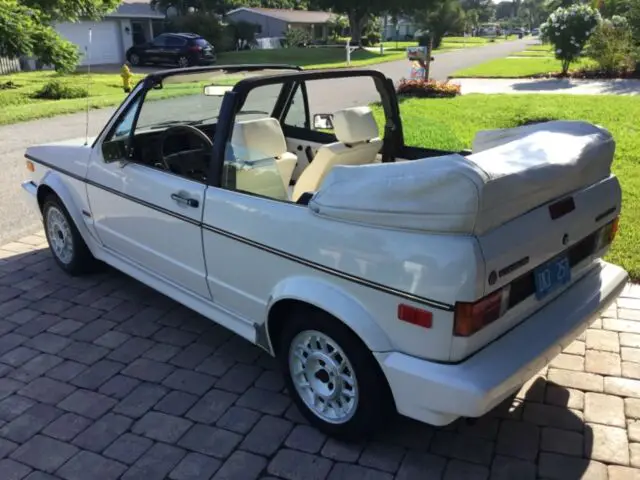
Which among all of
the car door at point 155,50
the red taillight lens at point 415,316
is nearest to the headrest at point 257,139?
the red taillight lens at point 415,316

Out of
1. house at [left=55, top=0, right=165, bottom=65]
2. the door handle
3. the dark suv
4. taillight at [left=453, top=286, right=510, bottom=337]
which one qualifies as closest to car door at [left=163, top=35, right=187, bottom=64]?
the dark suv

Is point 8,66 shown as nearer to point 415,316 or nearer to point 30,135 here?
point 30,135

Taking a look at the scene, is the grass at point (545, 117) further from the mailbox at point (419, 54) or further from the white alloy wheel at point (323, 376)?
the white alloy wheel at point (323, 376)

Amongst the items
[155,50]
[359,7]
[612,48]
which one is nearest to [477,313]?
[612,48]

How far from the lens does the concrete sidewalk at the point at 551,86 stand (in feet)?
58.3

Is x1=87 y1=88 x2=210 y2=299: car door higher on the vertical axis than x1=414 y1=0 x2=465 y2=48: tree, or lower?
lower

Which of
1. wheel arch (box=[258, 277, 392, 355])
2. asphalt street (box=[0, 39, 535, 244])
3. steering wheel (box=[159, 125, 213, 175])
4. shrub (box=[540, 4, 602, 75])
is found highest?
shrub (box=[540, 4, 602, 75])

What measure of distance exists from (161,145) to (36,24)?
61.7 feet

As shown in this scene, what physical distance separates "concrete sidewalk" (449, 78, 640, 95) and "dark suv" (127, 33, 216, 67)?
13508mm

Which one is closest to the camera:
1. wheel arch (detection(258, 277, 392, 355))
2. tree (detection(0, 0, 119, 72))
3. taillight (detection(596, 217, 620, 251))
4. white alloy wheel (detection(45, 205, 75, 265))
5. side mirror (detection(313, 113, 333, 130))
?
wheel arch (detection(258, 277, 392, 355))

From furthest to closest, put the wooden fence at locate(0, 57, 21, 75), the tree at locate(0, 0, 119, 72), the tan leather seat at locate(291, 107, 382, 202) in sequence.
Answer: the wooden fence at locate(0, 57, 21, 75) → the tree at locate(0, 0, 119, 72) → the tan leather seat at locate(291, 107, 382, 202)

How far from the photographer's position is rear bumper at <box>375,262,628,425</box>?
2.42 metres

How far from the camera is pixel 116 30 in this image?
126ft

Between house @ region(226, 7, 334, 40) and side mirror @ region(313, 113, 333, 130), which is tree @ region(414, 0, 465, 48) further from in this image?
side mirror @ region(313, 113, 333, 130)
